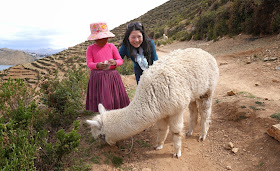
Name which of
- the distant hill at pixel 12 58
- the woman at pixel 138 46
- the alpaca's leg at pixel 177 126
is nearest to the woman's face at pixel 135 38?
the woman at pixel 138 46

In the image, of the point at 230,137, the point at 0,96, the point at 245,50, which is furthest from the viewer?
the point at 245,50

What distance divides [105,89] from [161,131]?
4.57 ft

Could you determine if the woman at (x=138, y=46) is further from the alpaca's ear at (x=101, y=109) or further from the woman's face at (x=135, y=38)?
the alpaca's ear at (x=101, y=109)

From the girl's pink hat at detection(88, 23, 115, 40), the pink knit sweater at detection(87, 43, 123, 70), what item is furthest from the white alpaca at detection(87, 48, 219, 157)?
the girl's pink hat at detection(88, 23, 115, 40)

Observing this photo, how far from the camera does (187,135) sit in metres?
4.18

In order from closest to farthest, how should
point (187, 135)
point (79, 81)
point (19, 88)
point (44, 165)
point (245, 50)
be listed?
point (44, 165), point (19, 88), point (187, 135), point (79, 81), point (245, 50)

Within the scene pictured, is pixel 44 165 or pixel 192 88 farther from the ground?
pixel 192 88

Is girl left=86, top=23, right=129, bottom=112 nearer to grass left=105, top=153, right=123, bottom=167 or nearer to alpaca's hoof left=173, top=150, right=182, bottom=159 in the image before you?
grass left=105, top=153, right=123, bottom=167

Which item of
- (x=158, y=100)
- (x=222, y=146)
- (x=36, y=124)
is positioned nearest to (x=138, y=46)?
(x=158, y=100)

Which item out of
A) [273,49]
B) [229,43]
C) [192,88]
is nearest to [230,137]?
[192,88]

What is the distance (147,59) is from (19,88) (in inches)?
94.9

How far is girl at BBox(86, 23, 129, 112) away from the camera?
3.10 m

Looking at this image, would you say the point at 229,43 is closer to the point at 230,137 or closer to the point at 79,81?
the point at 230,137

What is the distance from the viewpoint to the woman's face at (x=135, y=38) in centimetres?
327
